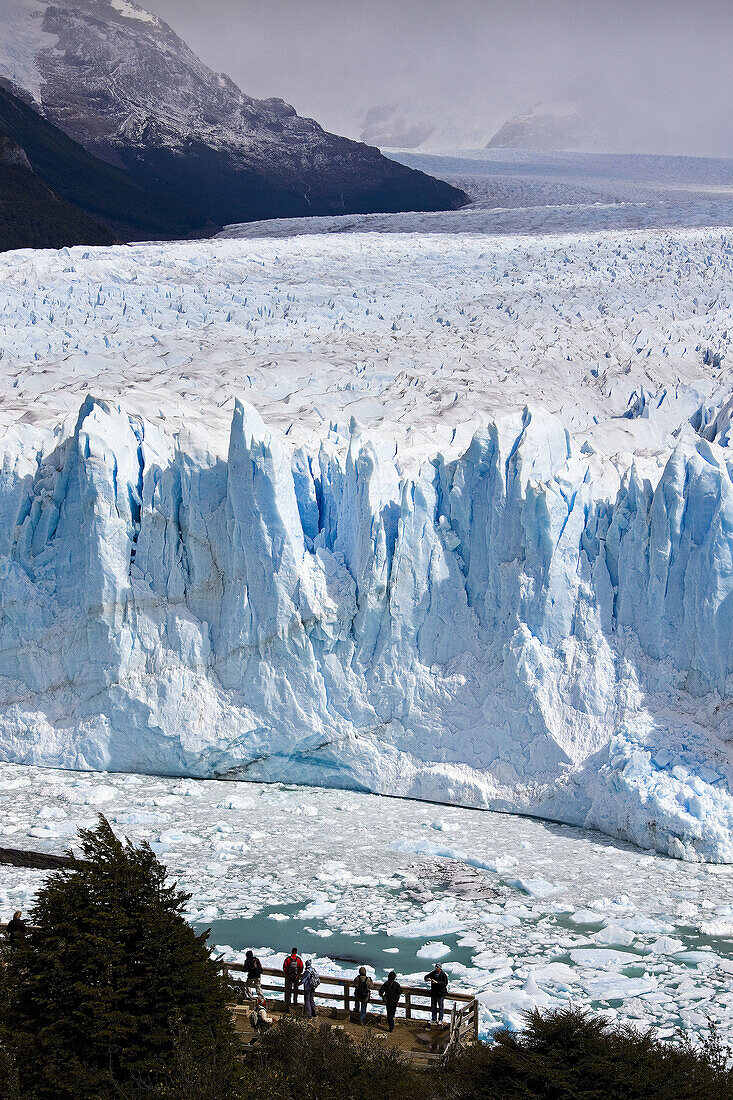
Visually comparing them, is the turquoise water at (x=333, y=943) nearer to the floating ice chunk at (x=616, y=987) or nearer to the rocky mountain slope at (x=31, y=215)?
the floating ice chunk at (x=616, y=987)

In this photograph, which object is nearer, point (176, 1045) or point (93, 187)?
point (176, 1045)

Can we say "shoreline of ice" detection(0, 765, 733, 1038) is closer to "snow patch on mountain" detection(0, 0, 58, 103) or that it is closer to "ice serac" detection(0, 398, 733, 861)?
"ice serac" detection(0, 398, 733, 861)

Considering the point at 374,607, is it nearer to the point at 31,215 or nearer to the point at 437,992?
the point at 437,992

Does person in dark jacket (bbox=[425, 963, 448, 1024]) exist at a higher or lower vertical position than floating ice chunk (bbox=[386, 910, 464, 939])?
higher

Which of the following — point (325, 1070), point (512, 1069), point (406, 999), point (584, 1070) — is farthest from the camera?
point (406, 999)

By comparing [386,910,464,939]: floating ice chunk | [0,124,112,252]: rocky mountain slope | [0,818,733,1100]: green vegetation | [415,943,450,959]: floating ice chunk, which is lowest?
[415,943,450,959]: floating ice chunk

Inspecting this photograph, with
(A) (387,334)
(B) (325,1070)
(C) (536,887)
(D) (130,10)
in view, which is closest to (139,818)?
(C) (536,887)

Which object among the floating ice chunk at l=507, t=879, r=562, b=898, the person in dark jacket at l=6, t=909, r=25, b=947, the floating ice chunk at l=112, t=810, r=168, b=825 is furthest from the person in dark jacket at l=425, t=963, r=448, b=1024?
the floating ice chunk at l=112, t=810, r=168, b=825
